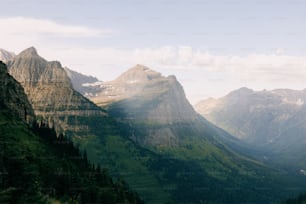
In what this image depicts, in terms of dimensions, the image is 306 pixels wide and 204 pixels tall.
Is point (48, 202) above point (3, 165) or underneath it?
underneath

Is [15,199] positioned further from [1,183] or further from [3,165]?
[3,165]

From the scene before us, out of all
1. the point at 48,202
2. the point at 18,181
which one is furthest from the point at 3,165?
the point at 48,202

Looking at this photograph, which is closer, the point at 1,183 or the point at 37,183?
the point at 1,183

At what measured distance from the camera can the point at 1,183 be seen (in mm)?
185750

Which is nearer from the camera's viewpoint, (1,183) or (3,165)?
(1,183)

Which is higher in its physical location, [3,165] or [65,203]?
[3,165]

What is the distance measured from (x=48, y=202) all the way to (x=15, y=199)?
1447 centimetres

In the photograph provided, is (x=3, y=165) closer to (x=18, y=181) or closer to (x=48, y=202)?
(x=18, y=181)

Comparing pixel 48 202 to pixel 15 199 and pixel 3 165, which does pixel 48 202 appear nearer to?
pixel 15 199

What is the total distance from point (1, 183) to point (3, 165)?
46.2 feet

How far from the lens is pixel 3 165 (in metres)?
198

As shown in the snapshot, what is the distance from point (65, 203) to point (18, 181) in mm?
22445

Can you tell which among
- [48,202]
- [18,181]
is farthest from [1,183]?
[48,202]

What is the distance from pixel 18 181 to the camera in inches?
7608
